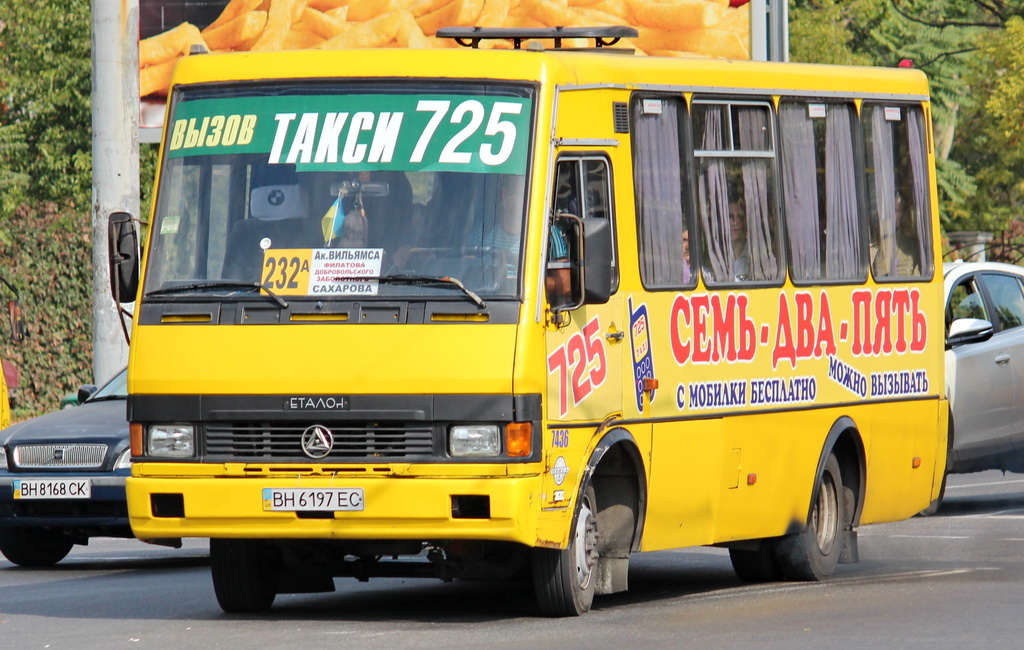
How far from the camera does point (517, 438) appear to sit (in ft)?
32.3

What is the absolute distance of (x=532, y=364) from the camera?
990 cm

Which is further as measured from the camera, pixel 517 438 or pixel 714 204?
pixel 714 204

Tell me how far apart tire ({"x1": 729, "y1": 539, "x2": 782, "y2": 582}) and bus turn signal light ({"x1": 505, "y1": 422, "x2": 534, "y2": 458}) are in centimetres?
338

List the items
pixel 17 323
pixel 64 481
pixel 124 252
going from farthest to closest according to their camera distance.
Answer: pixel 17 323 → pixel 64 481 → pixel 124 252

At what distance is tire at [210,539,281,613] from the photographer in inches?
434

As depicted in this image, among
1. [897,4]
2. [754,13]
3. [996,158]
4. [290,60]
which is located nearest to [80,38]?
[754,13]

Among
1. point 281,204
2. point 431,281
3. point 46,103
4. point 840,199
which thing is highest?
point 46,103

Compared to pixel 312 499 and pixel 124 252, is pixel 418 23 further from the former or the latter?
pixel 312 499

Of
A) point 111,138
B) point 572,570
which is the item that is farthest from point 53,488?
point 111,138

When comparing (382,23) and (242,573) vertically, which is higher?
(382,23)

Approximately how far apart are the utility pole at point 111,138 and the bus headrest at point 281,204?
11277mm

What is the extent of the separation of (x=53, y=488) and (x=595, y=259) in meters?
5.61

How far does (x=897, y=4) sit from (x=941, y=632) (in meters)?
34.0

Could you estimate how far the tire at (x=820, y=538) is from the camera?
41.7 ft
